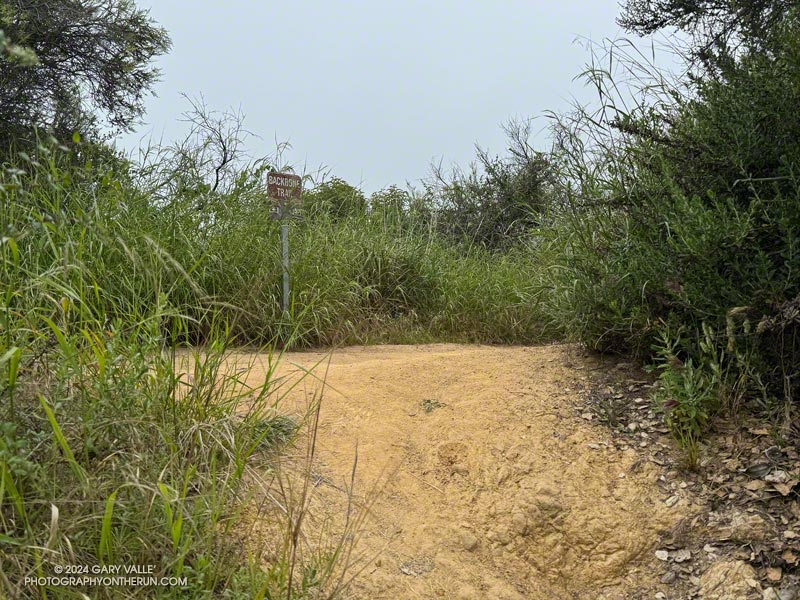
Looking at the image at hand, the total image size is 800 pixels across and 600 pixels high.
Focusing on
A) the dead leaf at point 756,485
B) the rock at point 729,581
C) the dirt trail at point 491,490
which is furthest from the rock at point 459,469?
the dead leaf at point 756,485

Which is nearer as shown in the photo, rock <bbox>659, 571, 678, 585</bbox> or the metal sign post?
rock <bbox>659, 571, 678, 585</bbox>

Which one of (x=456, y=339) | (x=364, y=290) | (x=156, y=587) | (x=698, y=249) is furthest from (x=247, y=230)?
(x=156, y=587)

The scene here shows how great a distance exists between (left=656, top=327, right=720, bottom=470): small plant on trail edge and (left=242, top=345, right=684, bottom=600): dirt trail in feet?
0.62

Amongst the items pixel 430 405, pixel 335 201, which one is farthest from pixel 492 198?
pixel 430 405

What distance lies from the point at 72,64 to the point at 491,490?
7506mm

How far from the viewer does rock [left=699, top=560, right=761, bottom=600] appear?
6.51ft

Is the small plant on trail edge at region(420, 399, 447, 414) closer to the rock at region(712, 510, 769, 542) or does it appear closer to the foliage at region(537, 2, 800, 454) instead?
the foliage at region(537, 2, 800, 454)

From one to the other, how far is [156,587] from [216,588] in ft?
0.63

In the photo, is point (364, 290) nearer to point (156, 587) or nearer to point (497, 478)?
point (497, 478)

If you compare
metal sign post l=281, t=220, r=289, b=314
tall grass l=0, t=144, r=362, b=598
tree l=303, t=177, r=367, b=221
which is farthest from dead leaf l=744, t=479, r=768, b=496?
tree l=303, t=177, r=367, b=221

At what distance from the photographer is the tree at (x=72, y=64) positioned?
6.81m

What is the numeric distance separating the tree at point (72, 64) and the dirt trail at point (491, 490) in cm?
545

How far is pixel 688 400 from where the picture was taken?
2.56 metres

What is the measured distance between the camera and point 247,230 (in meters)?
5.45
